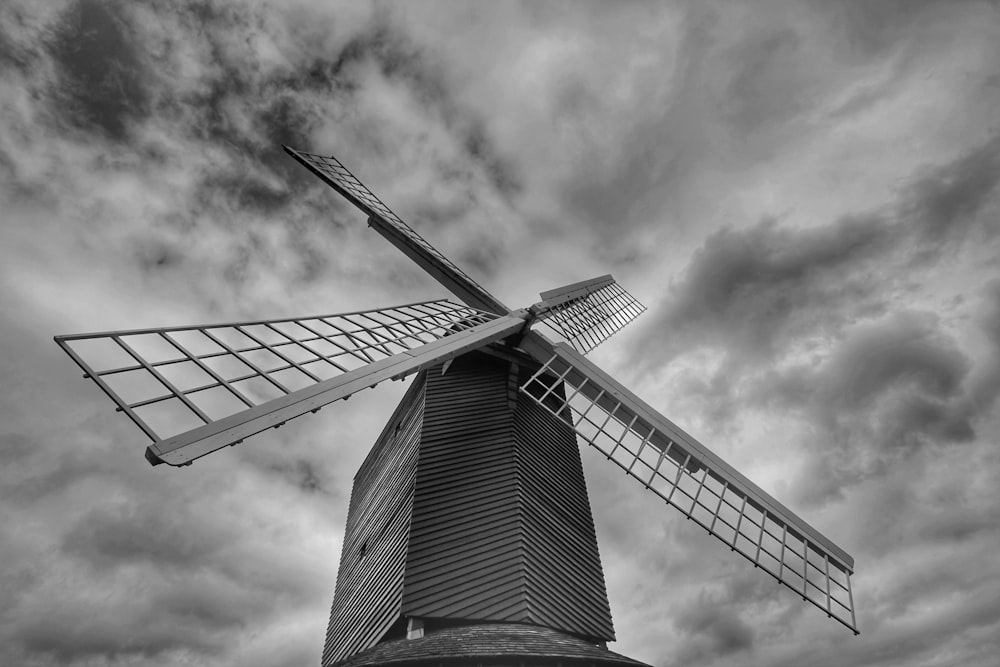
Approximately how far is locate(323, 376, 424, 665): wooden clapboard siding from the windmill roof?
1.12 m

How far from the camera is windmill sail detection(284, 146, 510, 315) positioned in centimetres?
1495

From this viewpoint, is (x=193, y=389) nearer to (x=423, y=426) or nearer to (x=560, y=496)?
(x=423, y=426)

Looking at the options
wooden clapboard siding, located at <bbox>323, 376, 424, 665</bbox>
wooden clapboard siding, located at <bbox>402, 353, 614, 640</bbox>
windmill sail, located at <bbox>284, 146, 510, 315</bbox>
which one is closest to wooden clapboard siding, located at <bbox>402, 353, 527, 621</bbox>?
wooden clapboard siding, located at <bbox>402, 353, 614, 640</bbox>

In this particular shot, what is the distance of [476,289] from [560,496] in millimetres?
5511

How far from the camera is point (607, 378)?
11484mm

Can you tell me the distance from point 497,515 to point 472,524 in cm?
45

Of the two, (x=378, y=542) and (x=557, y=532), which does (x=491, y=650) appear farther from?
(x=378, y=542)

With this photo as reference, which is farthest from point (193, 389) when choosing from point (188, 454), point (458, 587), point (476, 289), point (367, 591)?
point (476, 289)

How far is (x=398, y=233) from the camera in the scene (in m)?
16.2

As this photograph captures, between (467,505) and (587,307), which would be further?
(587,307)

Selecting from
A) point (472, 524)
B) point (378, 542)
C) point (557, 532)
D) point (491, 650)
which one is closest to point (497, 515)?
point (472, 524)

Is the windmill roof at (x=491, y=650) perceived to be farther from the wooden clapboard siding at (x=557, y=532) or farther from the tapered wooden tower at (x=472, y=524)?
the wooden clapboard siding at (x=557, y=532)

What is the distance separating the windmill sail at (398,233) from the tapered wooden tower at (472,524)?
243 cm

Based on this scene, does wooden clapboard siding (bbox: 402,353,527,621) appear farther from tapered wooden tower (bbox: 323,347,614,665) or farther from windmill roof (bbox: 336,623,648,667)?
windmill roof (bbox: 336,623,648,667)
